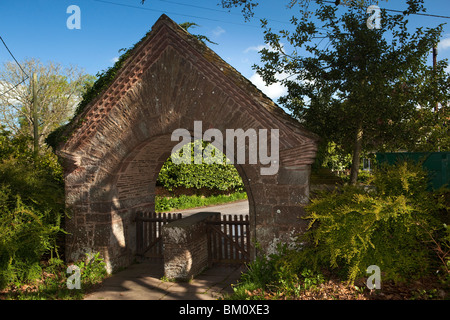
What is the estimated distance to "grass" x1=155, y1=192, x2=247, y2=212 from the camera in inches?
738

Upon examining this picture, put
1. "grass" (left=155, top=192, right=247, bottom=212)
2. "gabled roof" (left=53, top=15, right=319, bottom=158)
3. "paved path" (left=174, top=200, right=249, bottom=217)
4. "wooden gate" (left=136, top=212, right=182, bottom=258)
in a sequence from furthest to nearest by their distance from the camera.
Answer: "grass" (left=155, top=192, right=247, bottom=212) < "paved path" (left=174, top=200, right=249, bottom=217) < "wooden gate" (left=136, top=212, right=182, bottom=258) < "gabled roof" (left=53, top=15, right=319, bottom=158)

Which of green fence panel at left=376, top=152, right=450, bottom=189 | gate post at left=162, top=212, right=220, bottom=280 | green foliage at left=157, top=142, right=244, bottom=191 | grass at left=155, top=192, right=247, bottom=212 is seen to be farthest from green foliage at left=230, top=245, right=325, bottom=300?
green foliage at left=157, top=142, right=244, bottom=191

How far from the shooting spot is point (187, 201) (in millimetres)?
19828

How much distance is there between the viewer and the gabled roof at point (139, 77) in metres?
6.64

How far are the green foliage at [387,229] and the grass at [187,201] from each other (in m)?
13.8

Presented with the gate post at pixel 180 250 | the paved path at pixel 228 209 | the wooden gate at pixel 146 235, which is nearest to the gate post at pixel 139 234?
the wooden gate at pixel 146 235

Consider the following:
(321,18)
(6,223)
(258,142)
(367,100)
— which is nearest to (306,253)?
(258,142)

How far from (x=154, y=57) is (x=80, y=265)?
4.78 meters

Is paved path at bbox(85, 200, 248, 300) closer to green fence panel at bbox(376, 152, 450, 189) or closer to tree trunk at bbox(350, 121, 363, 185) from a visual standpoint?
tree trunk at bbox(350, 121, 363, 185)

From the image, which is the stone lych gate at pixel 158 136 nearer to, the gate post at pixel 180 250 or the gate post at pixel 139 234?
the gate post at pixel 139 234

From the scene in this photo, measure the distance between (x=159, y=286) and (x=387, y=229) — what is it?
4.50m

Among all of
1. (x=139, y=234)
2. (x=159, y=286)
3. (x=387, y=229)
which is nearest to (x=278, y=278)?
(x=387, y=229)

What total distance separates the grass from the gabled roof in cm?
1112

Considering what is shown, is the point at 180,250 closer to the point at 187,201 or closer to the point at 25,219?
the point at 25,219
